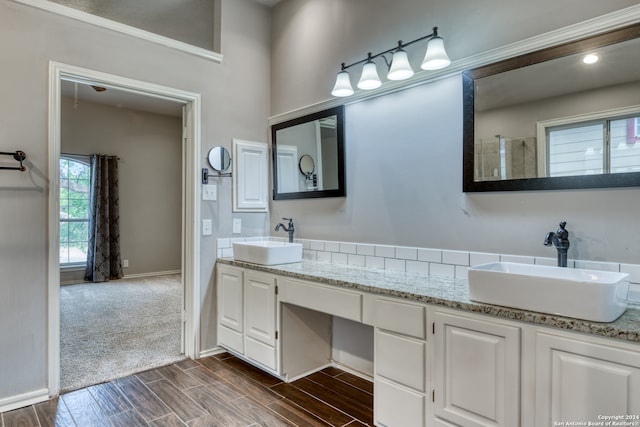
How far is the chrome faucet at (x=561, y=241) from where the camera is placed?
1715 millimetres

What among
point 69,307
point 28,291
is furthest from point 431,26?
point 69,307

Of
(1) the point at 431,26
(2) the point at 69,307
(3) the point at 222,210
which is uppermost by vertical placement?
(1) the point at 431,26

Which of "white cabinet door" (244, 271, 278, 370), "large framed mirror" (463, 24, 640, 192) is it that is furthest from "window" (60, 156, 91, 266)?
"large framed mirror" (463, 24, 640, 192)

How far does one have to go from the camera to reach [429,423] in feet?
5.67

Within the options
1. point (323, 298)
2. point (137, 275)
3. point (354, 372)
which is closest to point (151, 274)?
point (137, 275)

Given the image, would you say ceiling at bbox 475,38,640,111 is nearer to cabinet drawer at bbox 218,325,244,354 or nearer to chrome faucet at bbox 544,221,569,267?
chrome faucet at bbox 544,221,569,267

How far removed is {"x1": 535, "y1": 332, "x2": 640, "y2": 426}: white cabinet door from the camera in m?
1.23

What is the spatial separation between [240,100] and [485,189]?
228 centimetres

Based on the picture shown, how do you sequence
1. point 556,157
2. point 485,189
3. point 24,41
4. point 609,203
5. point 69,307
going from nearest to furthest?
1. point 609,203
2. point 556,157
3. point 485,189
4. point 24,41
5. point 69,307

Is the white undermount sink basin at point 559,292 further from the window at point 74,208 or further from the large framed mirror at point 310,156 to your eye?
the window at point 74,208

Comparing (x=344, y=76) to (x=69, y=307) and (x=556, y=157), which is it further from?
(x=69, y=307)

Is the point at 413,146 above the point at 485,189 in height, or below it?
above

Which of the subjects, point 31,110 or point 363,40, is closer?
point 31,110

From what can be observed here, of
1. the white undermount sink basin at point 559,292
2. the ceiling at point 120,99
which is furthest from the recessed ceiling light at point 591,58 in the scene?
the ceiling at point 120,99
